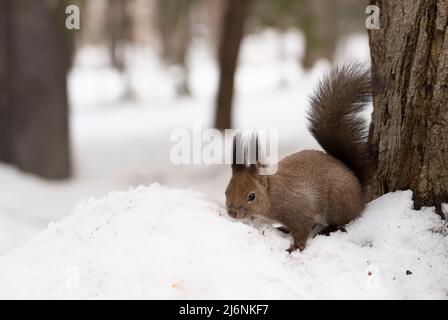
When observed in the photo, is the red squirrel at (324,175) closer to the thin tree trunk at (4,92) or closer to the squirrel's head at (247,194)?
the squirrel's head at (247,194)

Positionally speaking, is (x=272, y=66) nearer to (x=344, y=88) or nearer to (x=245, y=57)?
(x=245, y=57)

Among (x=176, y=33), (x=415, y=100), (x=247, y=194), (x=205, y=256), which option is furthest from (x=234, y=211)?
(x=176, y=33)

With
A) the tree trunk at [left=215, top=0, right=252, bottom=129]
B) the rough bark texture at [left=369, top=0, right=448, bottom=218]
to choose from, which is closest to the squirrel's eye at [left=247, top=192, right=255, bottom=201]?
the rough bark texture at [left=369, top=0, right=448, bottom=218]

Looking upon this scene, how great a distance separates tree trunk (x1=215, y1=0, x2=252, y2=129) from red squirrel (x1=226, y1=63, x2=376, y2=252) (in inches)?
215

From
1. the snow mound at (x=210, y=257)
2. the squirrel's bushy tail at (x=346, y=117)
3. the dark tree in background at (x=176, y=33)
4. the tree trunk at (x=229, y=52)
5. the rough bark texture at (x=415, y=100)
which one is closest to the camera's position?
the snow mound at (x=210, y=257)

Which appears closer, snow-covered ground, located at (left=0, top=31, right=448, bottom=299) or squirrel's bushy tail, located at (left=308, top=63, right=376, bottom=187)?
snow-covered ground, located at (left=0, top=31, right=448, bottom=299)

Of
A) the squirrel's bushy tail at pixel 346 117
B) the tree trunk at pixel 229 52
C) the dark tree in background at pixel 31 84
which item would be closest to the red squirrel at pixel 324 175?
the squirrel's bushy tail at pixel 346 117

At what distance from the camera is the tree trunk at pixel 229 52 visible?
7.93m

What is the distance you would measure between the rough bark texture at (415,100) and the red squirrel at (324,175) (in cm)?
11

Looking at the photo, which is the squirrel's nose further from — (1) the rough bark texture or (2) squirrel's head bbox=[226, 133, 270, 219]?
(1) the rough bark texture

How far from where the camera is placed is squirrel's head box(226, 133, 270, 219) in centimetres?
241

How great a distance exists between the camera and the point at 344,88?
258cm

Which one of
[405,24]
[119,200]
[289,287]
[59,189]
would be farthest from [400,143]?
[59,189]

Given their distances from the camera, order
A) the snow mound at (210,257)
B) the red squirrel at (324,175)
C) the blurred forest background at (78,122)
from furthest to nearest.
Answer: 1. the blurred forest background at (78,122)
2. the red squirrel at (324,175)
3. the snow mound at (210,257)
